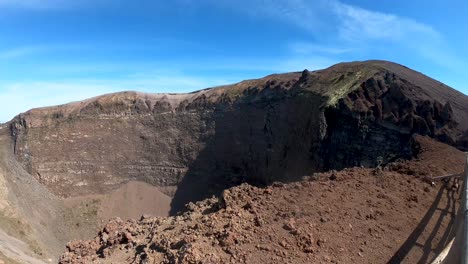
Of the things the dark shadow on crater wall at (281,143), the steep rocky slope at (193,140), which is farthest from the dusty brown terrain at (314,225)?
the steep rocky slope at (193,140)

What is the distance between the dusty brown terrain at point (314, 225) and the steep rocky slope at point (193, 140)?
872 cm

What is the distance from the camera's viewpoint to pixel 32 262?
1945cm

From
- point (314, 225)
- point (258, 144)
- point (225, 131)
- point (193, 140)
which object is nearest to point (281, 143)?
point (258, 144)

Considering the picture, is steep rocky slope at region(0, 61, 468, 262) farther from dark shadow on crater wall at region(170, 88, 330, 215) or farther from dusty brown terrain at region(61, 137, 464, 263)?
dusty brown terrain at region(61, 137, 464, 263)

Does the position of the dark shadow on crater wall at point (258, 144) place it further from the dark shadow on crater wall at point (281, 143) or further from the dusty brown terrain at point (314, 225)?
the dusty brown terrain at point (314, 225)

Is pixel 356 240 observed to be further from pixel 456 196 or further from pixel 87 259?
pixel 87 259

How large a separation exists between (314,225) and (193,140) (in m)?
30.2

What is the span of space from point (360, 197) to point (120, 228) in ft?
27.7

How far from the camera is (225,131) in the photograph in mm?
38125

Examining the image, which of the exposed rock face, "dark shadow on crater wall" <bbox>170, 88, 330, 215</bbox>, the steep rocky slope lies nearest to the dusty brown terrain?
the steep rocky slope

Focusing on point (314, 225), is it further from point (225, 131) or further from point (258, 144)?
point (225, 131)

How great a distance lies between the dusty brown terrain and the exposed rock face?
34.1 feet

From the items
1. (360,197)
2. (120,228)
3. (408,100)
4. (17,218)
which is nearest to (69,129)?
(17,218)

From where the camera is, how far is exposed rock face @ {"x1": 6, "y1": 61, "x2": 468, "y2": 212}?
24.0 m
